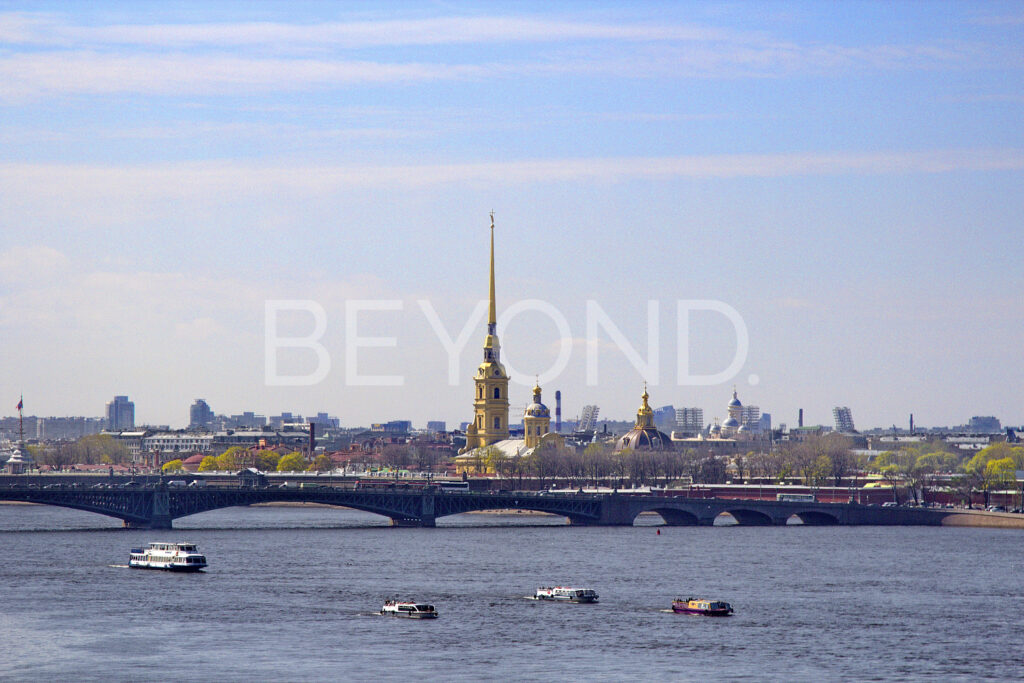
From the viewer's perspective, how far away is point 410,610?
57094mm

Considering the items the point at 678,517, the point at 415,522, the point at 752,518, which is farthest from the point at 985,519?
the point at 415,522

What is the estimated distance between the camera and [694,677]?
4603cm

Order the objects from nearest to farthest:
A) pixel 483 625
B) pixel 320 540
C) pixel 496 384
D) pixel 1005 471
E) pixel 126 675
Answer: pixel 126 675
pixel 483 625
pixel 320 540
pixel 1005 471
pixel 496 384

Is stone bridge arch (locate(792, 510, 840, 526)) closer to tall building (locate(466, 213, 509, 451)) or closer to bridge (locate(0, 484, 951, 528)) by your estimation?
bridge (locate(0, 484, 951, 528))

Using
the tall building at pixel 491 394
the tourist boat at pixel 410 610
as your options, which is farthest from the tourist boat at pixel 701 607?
the tall building at pixel 491 394

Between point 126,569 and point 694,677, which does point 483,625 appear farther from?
point 126,569

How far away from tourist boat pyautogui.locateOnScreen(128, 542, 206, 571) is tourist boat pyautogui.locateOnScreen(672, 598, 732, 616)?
71.8ft

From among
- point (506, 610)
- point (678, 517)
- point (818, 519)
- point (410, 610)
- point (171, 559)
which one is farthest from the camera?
point (818, 519)

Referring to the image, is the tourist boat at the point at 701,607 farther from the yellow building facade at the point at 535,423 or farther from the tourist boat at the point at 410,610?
the yellow building facade at the point at 535,423

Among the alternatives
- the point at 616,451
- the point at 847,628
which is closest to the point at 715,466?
the point at 616,451

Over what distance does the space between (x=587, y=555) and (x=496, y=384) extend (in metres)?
89.2

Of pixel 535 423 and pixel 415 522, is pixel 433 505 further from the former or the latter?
pixel 535 423

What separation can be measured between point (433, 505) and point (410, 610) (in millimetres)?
49500

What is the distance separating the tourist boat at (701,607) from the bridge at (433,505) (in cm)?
4252
